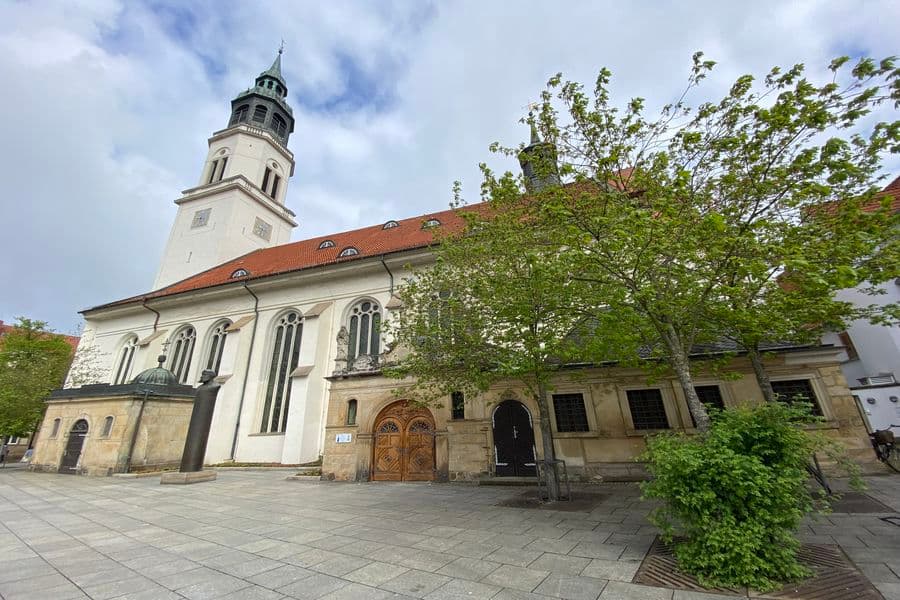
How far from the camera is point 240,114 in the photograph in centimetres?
3180

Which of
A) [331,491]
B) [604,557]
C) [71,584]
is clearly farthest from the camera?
[331,491]

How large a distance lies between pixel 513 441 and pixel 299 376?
9910 millimetres

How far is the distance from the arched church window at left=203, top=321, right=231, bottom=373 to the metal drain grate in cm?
2155

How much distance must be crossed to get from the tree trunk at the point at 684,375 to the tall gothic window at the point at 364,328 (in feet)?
43.5

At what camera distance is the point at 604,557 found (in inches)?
168

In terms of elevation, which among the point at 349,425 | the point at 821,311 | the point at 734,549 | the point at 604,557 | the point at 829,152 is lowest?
the point at 604,557

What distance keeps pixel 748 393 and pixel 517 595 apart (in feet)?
32.9

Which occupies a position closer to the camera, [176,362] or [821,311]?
[821,311]

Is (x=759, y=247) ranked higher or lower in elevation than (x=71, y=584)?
higher

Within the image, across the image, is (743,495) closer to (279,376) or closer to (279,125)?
(279,376)

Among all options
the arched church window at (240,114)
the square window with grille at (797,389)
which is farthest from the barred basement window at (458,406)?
the arched church window at (240,114)

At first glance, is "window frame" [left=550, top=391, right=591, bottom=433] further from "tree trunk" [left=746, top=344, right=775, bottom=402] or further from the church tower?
the church tower

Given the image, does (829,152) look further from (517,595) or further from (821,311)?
(517,595)

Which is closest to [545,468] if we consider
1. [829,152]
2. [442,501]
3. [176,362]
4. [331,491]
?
[442,501]
